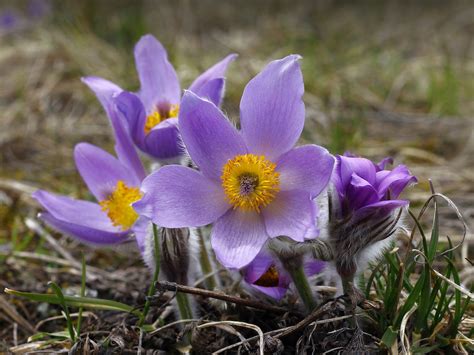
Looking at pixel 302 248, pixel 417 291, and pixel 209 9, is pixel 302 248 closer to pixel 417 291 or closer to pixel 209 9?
pixel 417 291

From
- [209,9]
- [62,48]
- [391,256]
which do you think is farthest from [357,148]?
[209,9]

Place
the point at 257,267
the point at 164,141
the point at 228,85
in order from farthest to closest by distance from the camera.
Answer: the point at 228,85
the point at 164,141
the point at 257,267

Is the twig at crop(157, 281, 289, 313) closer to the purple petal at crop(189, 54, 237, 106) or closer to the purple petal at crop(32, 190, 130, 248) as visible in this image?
the purple petal at crop(32, 190, 130, 248)

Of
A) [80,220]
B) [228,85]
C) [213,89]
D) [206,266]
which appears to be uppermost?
[213,89]

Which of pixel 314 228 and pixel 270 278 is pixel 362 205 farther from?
pixel 270 278

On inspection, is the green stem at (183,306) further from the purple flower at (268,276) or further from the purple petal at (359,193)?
the purple petal at (359,193)

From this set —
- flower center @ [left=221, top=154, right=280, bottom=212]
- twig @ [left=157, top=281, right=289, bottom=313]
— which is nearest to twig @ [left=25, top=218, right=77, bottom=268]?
twig @ [left=157, top=281, right=289, bottom=313]

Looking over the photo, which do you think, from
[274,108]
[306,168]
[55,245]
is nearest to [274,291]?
[306,168]
